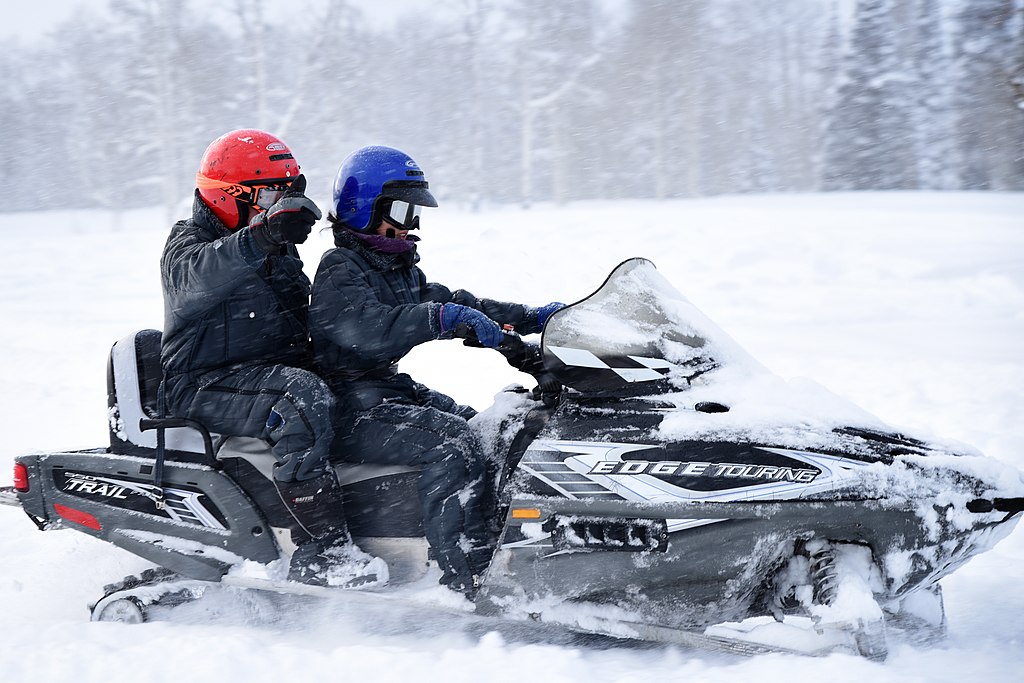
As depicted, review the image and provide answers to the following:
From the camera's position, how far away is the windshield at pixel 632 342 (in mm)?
3238

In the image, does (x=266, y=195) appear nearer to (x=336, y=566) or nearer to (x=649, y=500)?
(x=336, y=566)

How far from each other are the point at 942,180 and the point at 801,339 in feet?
72.6

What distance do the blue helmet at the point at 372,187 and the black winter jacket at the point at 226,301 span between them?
316mm

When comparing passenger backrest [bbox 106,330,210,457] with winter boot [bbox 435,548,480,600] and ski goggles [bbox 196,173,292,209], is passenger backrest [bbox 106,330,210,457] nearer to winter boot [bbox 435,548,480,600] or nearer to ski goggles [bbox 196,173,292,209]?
ski goggles [bbox 196,173,292,209]

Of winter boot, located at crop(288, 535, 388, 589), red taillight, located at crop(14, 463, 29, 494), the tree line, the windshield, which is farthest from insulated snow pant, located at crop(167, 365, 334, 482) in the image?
the tree line

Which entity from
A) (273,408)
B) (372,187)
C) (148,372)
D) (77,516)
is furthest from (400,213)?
(77,516)

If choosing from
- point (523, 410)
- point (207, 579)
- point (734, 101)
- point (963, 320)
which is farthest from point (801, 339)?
point (734, 101)

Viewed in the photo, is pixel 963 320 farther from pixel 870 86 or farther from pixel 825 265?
pixel 870 86

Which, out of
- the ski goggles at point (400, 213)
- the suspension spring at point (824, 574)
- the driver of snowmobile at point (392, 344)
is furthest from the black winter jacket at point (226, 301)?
the suspension spring at point (824, 574)

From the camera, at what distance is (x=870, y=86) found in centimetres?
2744

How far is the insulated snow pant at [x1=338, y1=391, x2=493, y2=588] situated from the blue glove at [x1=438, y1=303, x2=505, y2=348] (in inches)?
17.0

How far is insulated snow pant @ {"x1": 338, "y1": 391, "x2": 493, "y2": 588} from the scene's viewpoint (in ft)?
11.2

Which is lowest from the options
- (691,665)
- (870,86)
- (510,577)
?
(691,665)

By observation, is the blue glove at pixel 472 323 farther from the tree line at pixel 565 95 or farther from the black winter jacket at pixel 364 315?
the tree line at pixel 565 95
